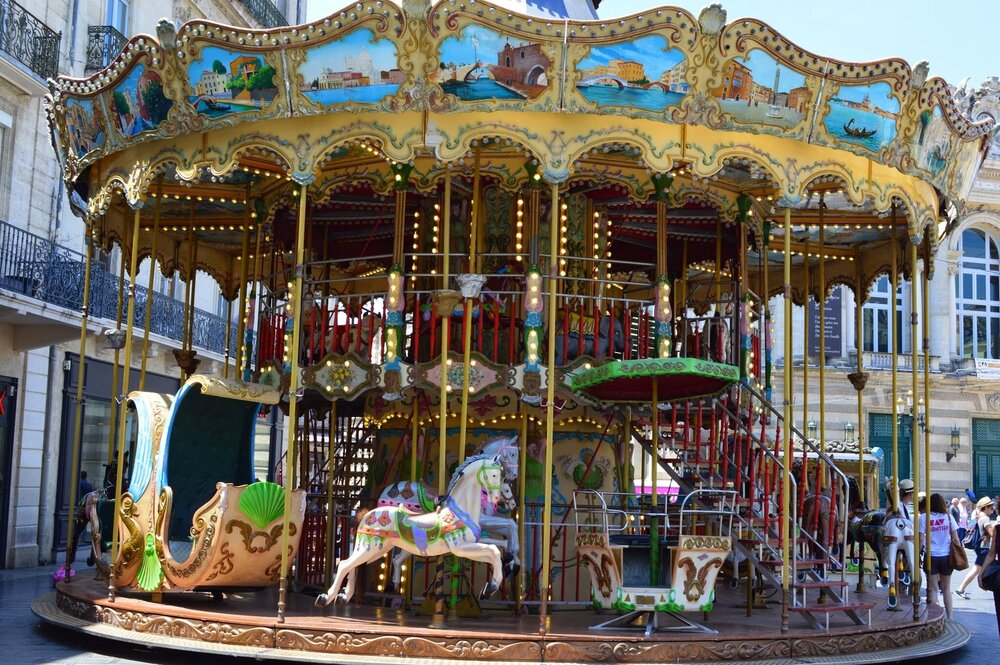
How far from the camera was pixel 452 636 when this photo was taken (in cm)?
1155

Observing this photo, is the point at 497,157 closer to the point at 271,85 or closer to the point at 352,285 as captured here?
the point at 271,85

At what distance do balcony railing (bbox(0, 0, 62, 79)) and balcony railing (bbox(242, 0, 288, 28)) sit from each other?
28.6 ft

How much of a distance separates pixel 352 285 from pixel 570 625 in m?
8.88

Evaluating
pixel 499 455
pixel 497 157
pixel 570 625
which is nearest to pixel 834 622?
pixel 570 625

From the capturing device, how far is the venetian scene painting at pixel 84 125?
47.7 feet

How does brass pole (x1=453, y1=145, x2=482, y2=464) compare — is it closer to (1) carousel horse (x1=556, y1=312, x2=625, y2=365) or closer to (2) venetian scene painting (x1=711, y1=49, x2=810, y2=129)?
(1) carousel horse (x1=556, y1=312, x2=625, y2=365)

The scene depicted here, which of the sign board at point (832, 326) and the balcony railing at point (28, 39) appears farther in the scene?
the sign board at point (832, 326)

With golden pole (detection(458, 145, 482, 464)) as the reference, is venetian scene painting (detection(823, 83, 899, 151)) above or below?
above

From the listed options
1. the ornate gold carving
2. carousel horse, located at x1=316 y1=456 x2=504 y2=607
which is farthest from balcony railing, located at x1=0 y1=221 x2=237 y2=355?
carousel horse, located at x1=316 y1=456 x2=504 y2=607

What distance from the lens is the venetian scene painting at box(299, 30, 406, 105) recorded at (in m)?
12.5

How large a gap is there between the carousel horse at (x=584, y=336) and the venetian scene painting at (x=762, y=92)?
2.99 metres

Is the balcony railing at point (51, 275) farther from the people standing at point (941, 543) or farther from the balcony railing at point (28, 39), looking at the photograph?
the people standing at point (941, 543)

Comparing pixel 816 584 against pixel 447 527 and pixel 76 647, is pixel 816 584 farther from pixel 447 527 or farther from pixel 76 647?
pixel 76 647

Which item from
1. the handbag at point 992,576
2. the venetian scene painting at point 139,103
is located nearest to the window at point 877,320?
the handbag at point 992,576
